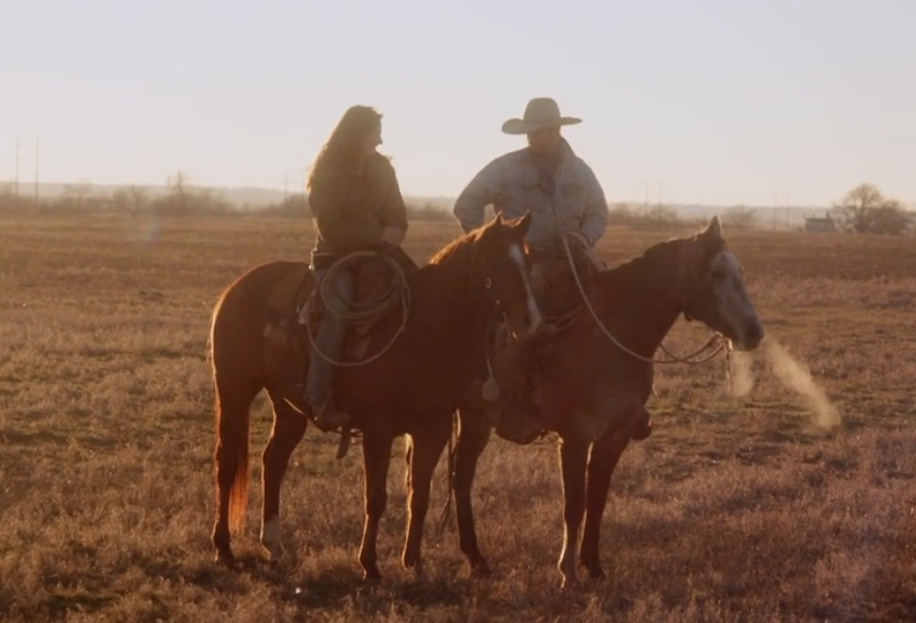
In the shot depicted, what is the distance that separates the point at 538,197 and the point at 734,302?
1610mm

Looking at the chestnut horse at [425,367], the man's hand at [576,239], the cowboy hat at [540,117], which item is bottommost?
the chestnut horse at [425,367]

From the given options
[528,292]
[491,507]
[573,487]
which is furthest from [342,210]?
[491,507]

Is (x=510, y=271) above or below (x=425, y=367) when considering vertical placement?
above

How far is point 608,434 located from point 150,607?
2686mm

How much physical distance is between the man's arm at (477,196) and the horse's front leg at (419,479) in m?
1.50

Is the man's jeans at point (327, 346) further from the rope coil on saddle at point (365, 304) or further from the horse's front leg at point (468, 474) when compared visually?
the horse's front leg at point (468, 474)

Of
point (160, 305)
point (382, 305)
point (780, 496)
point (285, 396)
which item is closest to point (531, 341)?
point (382, 305)

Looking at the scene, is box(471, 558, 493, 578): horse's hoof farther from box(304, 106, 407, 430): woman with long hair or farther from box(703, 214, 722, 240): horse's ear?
box(703, 214, 722, 240): horse's ear

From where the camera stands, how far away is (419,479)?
7.54 metres

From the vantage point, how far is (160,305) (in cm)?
2664

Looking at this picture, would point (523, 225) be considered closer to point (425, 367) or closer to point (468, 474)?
point (425, 367)

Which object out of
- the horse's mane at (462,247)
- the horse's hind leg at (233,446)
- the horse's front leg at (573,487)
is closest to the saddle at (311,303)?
the horse's mane at (462,247)

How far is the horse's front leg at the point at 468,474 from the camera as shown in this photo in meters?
7.79

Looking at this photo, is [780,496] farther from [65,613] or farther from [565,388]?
[65,613]
